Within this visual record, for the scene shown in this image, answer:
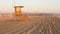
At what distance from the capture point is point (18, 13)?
4044 cm

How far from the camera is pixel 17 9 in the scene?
40.6m

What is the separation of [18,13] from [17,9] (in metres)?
0.87
